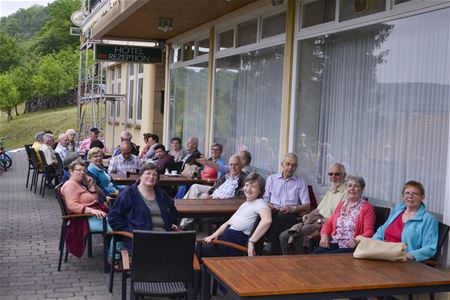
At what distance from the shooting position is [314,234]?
18.6 feet

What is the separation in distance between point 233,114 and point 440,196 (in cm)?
515

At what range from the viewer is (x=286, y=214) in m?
6.26

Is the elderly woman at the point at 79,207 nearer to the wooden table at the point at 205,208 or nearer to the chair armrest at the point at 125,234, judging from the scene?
the wooden table at the point at 205,208

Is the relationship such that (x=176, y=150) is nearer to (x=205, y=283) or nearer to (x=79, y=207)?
(x=79, y=207)

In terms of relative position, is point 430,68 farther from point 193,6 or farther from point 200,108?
point 200,108

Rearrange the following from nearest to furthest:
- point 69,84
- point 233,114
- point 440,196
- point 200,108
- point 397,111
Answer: point 440,196
point 397,111
point 233,114
point 200,108
point 69,84

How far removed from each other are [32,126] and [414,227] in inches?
1692

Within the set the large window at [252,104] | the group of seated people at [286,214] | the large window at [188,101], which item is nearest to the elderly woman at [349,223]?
the group of seated people at [286,214]

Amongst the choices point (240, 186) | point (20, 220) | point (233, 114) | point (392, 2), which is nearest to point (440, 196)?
point (392, 2)

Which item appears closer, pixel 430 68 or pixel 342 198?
pixel 430 68

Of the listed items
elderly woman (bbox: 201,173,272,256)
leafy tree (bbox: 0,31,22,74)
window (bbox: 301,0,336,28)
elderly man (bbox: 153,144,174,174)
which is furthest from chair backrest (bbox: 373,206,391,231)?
leafy tree (bbox: 0,31,22,74)

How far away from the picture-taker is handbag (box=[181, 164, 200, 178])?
346 inches

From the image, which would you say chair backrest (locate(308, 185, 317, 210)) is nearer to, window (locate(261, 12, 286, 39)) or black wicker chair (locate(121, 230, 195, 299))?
window (locate(261, 12, 286, 39))

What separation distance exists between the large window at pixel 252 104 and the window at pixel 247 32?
0.64 ft
